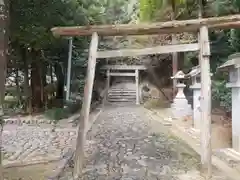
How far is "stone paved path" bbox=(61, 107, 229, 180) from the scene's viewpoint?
5.32m

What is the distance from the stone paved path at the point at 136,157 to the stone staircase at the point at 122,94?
13210 millimetres

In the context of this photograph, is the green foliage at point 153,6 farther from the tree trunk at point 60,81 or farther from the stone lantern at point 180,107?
the tree trunk at point 60,81

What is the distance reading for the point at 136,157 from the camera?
6598mm

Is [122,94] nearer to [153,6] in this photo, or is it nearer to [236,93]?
[153,6]

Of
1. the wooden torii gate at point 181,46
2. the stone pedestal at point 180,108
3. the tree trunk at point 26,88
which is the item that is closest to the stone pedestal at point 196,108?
the stone pedestal at point 180,108

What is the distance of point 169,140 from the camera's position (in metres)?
8.74

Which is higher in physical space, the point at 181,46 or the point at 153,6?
the point at 153,6

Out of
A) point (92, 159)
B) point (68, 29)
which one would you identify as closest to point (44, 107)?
point (92, 159)

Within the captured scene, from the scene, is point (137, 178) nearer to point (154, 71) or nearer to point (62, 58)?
point (62, 58)

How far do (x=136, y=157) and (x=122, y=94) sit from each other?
17355mm

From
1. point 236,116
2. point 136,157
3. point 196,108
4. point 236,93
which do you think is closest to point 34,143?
point 136,157

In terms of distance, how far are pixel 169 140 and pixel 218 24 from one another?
13.7 feet

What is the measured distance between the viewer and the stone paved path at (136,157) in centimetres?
532

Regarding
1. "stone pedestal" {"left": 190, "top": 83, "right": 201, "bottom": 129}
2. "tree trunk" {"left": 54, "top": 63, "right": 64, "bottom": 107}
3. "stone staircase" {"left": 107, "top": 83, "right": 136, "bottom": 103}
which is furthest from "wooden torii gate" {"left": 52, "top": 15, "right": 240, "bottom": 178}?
"stone staircase" {"left": 107, "top": 83, "right": 136, "bottom": 103}
